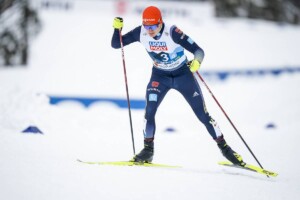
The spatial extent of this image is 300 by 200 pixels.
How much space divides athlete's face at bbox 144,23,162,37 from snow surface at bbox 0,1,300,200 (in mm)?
1655

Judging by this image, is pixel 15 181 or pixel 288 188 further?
pixel 288 188

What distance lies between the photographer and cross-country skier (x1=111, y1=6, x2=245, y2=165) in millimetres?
5367

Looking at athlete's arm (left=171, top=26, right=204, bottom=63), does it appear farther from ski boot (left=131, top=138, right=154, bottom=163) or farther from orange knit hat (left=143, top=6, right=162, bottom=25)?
ski boot (left=131, top=138, right=154, bottom=163)

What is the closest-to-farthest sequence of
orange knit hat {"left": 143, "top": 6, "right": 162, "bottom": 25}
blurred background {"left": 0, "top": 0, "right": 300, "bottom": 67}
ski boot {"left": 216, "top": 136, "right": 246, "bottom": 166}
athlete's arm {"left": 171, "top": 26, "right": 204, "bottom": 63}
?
orange knit hat {"left": 143, "top": 6, "right": 162, "bottom": 25}
athlete's arm {"left": 171, "top": 26, "right": 204, "bottom": 63}
ski boot {"left": 216, "top": 136, "right": 246, "bottom": 166}
blurred background {"left": 0, "top": 0, "right": 300, "bottom": 67}

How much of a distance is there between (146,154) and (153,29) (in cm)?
159

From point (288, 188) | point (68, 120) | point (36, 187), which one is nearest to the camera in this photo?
point (36, 187)

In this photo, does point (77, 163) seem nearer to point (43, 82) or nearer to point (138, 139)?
point (138, 139)

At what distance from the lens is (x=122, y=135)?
812 centimetres

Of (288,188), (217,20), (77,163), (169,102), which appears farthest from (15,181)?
(217,20)

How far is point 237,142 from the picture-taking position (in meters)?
7.96

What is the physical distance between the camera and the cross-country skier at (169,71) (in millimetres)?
5367

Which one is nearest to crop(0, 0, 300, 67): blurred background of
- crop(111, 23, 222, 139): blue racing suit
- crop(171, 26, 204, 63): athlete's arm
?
crop(111, 23, 222, 139): blue racing suit

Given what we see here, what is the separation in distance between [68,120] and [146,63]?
38.7 feet

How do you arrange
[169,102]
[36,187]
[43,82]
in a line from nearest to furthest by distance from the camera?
[36,187], [169,102], [43,82]
